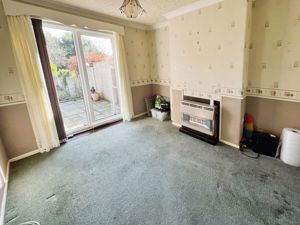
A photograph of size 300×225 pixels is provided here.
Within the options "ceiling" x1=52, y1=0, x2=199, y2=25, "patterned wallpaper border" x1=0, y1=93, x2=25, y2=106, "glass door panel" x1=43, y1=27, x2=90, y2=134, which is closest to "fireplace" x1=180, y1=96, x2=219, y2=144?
"ceiling" x1=52, y1=0, x2=199, y2=25

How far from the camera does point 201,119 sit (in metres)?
2.64

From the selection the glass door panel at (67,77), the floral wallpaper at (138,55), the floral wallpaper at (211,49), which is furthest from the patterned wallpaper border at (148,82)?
the glass door panel at (67,77)

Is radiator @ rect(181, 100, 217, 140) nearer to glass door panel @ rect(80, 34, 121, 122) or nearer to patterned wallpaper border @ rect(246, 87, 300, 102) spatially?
patterned wallpaper border @ rect(246, 87, 300, 102)

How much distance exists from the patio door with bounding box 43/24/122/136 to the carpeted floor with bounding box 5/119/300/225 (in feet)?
3.24

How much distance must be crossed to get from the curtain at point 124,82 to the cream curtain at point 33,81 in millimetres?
1519

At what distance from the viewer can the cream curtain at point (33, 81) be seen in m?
2.15

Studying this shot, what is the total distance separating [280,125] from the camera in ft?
7.11

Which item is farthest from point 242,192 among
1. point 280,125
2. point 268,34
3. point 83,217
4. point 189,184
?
point 268,34

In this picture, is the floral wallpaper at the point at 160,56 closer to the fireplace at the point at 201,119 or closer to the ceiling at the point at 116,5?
the ceiling at the point at 116,5

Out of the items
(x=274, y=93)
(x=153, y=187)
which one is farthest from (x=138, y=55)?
(x=153, y=187)

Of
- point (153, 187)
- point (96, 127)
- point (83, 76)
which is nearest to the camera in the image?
point (153, 187)

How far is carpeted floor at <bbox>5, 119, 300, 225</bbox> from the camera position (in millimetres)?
1380

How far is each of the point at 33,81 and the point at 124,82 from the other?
5.65 feet

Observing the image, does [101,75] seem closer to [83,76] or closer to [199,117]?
[83,76]
